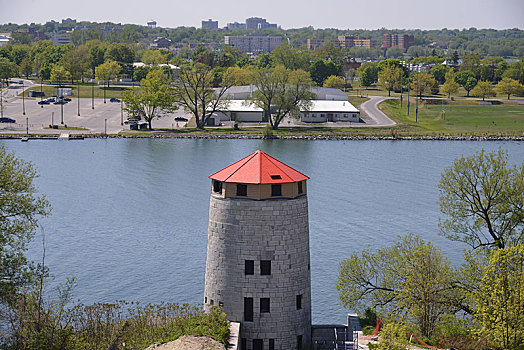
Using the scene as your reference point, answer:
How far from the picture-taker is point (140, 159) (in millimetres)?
90688

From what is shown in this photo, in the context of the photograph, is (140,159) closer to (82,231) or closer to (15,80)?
(82,231)

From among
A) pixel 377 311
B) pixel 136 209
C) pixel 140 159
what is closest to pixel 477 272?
pixel 377 311

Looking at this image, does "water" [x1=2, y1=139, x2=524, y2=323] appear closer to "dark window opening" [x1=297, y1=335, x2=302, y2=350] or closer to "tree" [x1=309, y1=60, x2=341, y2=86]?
"dark window opening" [x1=297, y1=335, x2=302, y2=350]

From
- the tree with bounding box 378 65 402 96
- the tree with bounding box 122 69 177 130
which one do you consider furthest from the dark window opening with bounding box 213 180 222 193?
the tree with bounding box 378 65 402 96

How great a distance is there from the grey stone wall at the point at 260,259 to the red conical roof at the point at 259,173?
79cm

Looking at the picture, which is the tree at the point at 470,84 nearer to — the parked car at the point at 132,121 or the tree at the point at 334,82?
the tree at the point at 334,82

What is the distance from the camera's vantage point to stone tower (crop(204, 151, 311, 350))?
29734 millimetres

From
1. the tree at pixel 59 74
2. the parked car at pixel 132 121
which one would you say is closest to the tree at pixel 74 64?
the tree at pixel 59 74

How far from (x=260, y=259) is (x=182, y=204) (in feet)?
123

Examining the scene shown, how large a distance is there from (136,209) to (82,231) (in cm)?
766

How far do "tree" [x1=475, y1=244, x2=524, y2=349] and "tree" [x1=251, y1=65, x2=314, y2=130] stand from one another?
290ft

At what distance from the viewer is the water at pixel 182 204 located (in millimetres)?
47531

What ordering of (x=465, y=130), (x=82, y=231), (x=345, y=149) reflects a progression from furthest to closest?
(x=465, y=130) → (x=345, y=149) → (x=82, y=231)

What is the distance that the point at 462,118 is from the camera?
5226 inches
